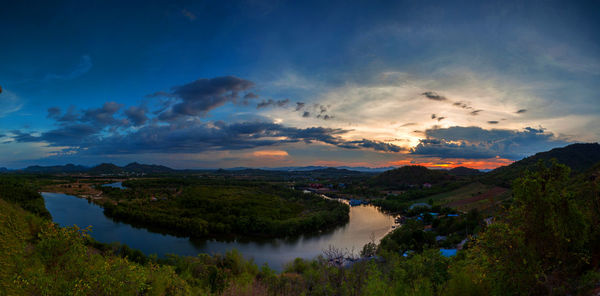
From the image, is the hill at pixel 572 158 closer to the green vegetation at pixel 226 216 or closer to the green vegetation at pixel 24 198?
the green vegetation at pixel 226 216

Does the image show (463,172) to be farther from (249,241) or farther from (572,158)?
(249,241)

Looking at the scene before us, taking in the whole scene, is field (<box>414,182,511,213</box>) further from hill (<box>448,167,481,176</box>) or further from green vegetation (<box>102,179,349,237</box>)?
hill (<box>448,167,481,176</box>)

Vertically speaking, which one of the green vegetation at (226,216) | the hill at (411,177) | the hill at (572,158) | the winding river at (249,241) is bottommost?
the winding river at (249,241)

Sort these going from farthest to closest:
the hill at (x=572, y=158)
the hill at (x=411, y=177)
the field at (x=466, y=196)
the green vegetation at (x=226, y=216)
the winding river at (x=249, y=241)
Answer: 1. the hill at (x=411, y=177)
2. the hill at (x=572, y=158)
3. the field at (x=466, y=196)
4. the green vegetation at (x=226, y=216)
5. the winding river at (x=249, y=241)

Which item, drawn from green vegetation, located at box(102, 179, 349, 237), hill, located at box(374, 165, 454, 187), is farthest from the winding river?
hill, located at box(374, 165, 454, 187)

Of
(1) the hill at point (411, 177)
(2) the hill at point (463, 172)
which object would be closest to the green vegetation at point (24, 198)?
(1) the hill at point (411, 177)

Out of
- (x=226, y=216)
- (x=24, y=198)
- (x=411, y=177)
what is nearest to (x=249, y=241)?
(x=226, y=216)
